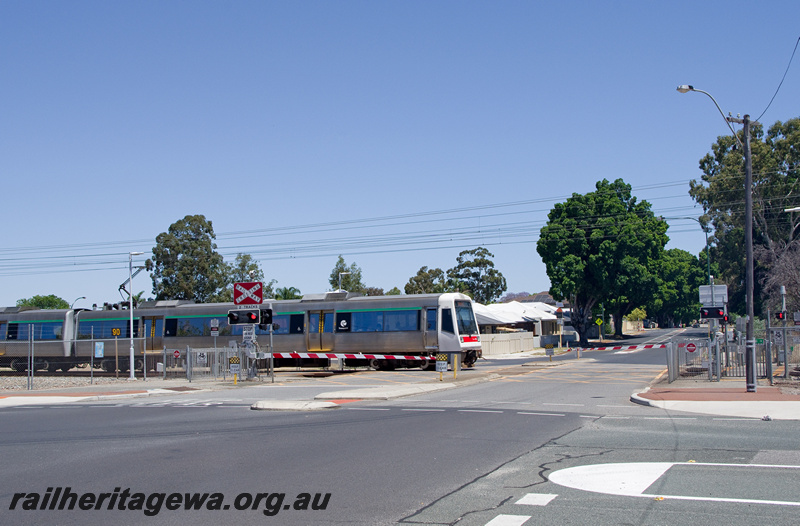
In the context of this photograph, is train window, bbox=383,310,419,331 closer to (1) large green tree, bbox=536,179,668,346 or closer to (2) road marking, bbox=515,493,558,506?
(2) road marking, bbox=515,493,558,506

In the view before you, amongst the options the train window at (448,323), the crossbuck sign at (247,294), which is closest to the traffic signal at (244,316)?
the crossbuck sign at (247,294)

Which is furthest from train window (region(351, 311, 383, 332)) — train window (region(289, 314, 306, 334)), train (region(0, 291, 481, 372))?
train window (region(289, 314, 306, 334))

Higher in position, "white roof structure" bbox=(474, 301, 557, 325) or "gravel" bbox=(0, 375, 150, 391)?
"white roof structure" bbox=(474, 301, 557, 325)

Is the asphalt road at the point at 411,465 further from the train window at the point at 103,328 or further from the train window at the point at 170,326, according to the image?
the train window at the point at 103,328

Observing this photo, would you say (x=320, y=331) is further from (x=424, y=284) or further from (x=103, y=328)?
(x=424, y=284)

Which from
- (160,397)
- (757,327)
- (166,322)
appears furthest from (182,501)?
(757,327)

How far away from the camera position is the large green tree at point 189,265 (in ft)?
230

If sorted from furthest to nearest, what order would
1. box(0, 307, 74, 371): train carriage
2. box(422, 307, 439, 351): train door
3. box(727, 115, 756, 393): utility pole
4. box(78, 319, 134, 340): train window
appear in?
box(0, 307, 74, 371): train carriage
box(78, 319, 134, 340): train window
box(422, 307, 439, 351): train door
box(727, 115, 756, 393): utility pole

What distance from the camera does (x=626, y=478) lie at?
8.98 m

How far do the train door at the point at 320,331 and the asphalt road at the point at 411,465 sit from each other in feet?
61.9

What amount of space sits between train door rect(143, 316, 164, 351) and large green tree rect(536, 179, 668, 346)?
3897 cm

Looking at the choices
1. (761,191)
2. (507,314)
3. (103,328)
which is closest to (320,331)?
(103,328)

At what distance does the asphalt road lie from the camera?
24.8 feet

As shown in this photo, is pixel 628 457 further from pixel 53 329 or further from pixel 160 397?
pixel 53 329
